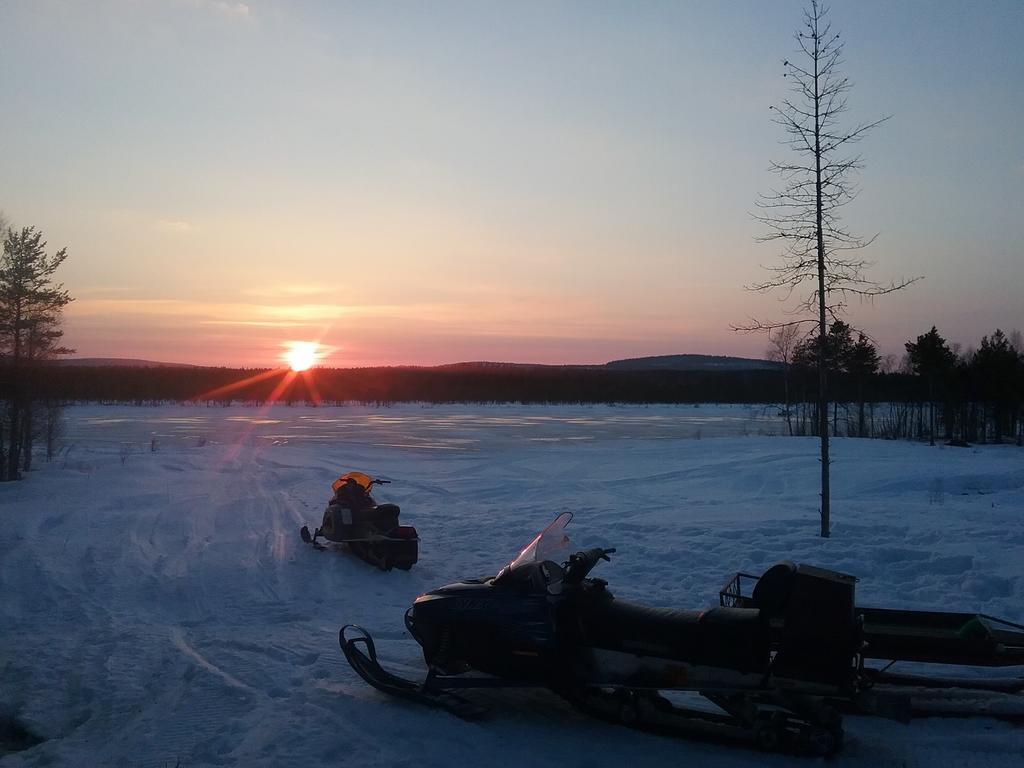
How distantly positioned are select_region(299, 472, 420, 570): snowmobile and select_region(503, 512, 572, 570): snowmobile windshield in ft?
14.6

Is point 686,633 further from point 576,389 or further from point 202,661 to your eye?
point 576,389

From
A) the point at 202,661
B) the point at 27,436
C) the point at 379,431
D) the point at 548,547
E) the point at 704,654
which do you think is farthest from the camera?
the point at 379,431

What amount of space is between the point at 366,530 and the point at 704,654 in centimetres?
647

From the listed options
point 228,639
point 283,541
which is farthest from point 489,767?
point 283,541

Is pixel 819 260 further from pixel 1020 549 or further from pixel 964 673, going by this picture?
pixel 964 673

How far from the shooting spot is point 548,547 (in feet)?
18.7

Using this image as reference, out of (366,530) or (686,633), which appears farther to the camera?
(366,530)

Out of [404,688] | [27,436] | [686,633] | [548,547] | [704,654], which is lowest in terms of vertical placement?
[404,688]

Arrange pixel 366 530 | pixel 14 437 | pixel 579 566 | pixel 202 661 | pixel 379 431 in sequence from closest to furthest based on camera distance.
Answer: pixel 579 566 < pixel 202 661 < pixel 366 530 < pixel 14 437 < pixel 379 431

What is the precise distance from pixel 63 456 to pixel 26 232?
701 centimetres

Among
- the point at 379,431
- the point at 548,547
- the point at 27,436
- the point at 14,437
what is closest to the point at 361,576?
the point at 548,547

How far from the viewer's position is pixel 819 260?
38.3 feet

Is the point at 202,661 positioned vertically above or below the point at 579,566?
below

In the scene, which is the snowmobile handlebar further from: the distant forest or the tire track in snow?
the distant forest
